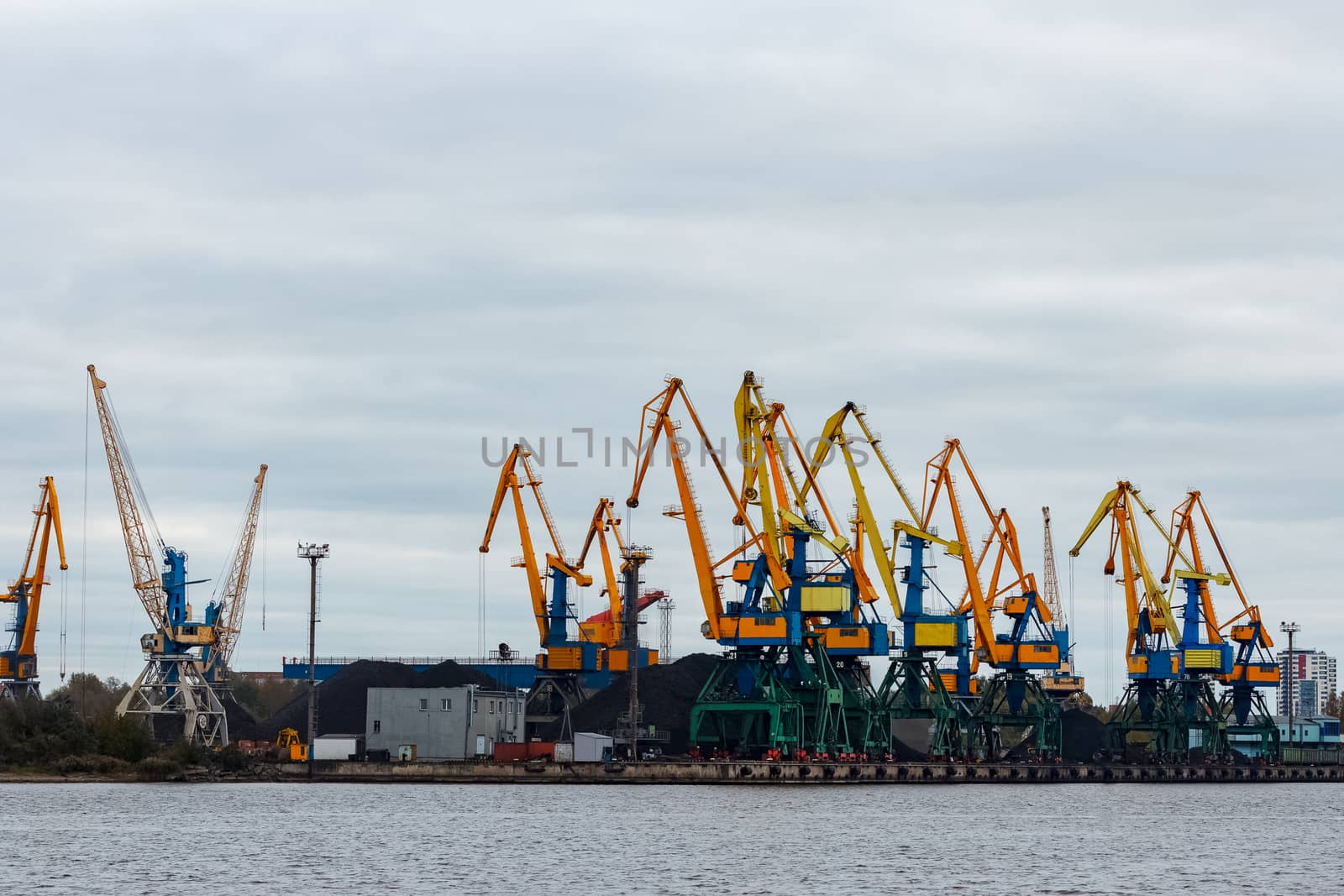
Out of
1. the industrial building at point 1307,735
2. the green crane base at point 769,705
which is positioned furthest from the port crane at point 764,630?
the industrial building at point 1307,735

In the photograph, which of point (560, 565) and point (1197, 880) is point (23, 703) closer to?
point (560, 565)

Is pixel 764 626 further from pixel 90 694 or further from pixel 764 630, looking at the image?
pixel 90 694

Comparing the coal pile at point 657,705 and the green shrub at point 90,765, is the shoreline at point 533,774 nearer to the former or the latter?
the green shrub at point 90,765

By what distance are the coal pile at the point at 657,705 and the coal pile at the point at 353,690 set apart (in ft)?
31.6

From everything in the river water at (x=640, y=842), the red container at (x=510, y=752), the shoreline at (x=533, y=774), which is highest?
the red container at (x=510, y=752)

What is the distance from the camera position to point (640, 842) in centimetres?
6888

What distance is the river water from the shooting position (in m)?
57.1

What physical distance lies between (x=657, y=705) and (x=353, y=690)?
20891 mm

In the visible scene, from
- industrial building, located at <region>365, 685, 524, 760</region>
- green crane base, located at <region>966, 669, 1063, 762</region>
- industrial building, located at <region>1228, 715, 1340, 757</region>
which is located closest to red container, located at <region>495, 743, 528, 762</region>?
industrial building, located at <region>365, 685, 524, 760</region>

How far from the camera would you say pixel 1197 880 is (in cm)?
5938

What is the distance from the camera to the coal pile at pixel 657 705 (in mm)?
122875

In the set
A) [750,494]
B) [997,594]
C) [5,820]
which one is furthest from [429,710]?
[997,594]

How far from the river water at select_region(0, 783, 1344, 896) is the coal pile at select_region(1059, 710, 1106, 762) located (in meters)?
41.6

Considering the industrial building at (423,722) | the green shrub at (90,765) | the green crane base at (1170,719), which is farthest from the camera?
the green crane base at (1170,719)
